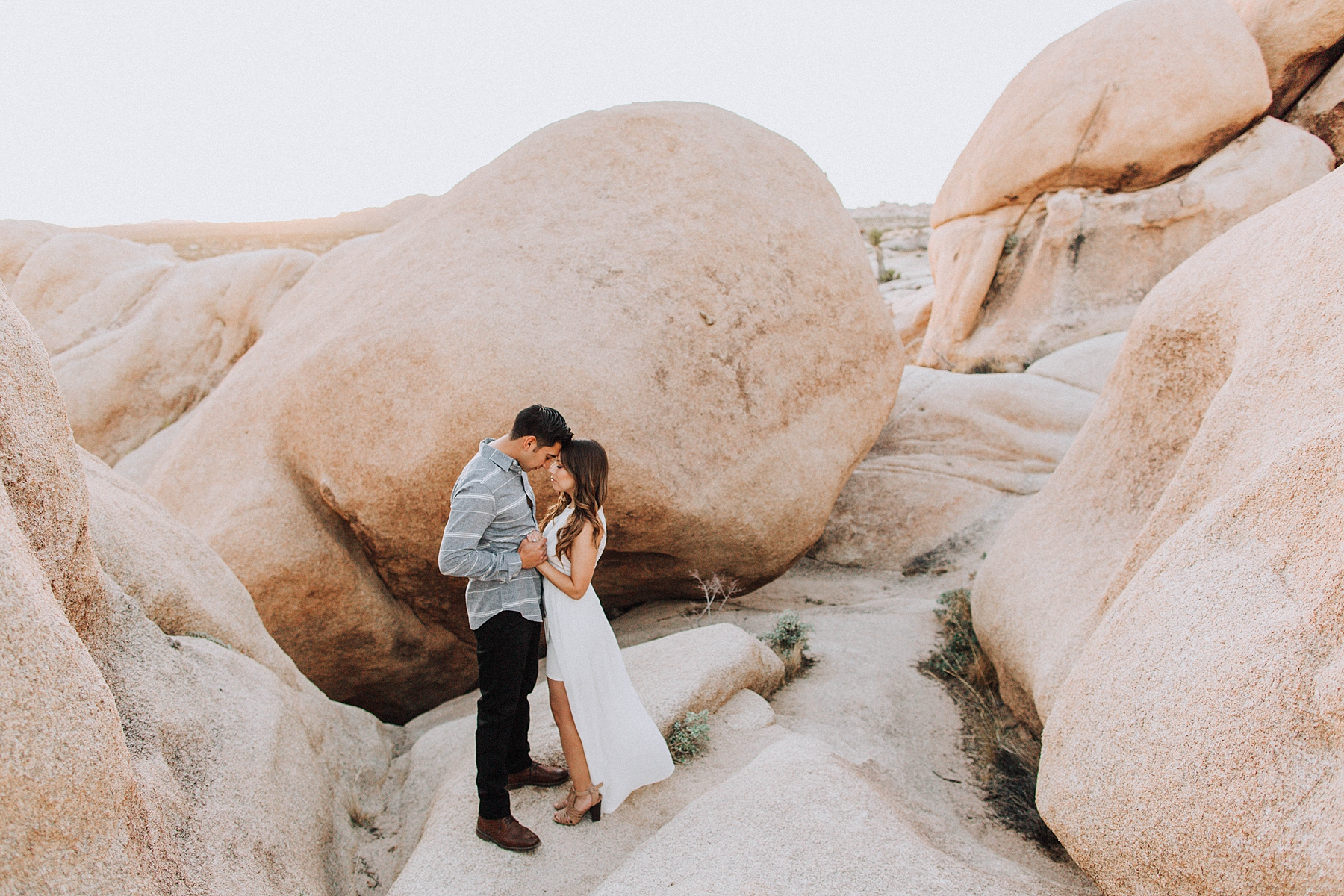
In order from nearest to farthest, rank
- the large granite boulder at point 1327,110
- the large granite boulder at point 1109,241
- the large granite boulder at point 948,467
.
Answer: the large granite boulder at point 948,467
the large granite boulder at point 1109,241
the large granite boulder at point 1327,110

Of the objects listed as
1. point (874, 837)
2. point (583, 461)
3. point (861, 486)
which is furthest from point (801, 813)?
point (861, 486)

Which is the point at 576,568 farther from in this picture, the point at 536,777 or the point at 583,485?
the point at 536,777

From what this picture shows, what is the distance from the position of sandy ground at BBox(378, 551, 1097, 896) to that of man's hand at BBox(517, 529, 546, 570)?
3.45ft

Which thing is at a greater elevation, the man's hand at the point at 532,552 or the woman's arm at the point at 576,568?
the man's hand at the point at 532,552

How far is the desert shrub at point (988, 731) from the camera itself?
3.49 m

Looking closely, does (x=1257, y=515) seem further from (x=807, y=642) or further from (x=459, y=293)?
(x=459, y=293)

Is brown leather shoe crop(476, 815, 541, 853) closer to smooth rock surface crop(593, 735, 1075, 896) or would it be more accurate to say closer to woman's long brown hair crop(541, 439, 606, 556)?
smooth rock surface crop(593, 735, 1075, 896)

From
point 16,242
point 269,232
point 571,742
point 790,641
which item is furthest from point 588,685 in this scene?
point 269,232

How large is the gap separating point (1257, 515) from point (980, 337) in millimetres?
11805

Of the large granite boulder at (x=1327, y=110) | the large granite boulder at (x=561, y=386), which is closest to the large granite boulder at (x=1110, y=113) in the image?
the large granite boulder at (x=1327, y=110)

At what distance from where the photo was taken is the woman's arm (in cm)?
307

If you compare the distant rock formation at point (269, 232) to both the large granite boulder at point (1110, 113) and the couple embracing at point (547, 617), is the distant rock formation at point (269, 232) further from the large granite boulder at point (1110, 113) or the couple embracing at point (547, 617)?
the couple embracing at point (547, 617)

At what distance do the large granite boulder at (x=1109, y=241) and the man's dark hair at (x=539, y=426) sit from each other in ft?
35.3

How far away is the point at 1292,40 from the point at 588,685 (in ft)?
45.7
